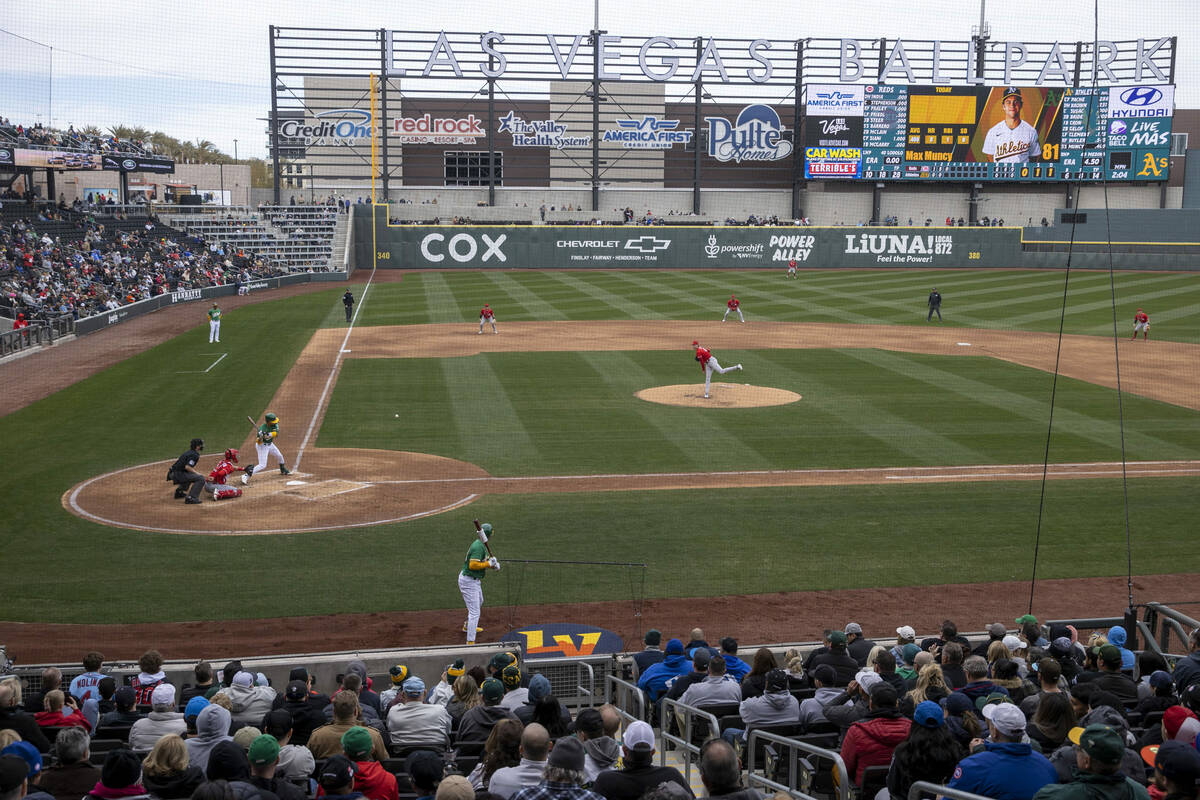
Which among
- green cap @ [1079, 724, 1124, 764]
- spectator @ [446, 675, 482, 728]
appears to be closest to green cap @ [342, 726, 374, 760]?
spectator @ [446, 675, 482, 728]

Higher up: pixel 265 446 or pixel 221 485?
pixel 265 446

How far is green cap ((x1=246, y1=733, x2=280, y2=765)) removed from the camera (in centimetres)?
→ 636

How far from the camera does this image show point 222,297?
5516 centimetres

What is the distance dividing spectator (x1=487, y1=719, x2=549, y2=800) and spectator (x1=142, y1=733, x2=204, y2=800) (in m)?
1.83

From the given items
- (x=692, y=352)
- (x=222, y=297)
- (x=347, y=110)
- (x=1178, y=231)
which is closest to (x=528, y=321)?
(x=692, y=352)

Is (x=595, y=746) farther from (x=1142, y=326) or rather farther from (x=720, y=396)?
(x=1142, y=326)

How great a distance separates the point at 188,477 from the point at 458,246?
163 ft

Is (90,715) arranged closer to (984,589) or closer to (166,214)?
(984,589)

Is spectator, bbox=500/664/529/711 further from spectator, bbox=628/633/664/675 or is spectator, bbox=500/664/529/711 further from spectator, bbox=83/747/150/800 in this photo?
spectator, bbox=83/747/150/800

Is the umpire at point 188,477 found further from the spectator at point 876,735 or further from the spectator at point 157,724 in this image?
the spectator at point 876,735

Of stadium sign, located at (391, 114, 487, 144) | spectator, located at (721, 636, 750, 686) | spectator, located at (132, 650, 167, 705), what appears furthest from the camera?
stadium sign, located at (391, 114, 487, 144)

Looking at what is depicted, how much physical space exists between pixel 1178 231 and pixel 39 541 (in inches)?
3010

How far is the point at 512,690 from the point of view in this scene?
8875mm

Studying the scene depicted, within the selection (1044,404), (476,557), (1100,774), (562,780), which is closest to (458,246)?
(1044,404)
